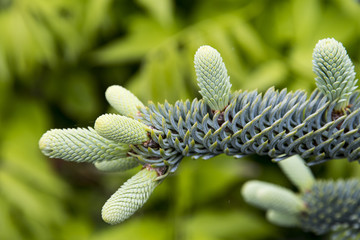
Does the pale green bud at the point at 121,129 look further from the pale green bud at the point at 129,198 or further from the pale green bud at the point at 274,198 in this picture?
the pale green bud at the point at 274,198

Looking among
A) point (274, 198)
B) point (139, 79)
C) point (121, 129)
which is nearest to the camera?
point (121, 129)

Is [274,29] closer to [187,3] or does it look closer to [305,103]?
[187,3]

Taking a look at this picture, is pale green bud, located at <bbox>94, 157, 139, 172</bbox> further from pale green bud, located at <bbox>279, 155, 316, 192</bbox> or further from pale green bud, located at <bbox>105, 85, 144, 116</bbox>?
pale green bud, located at <bbox>279, 155, 316, 192</bbox>

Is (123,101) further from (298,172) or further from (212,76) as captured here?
(298,172)

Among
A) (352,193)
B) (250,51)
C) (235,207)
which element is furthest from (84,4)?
(352,193)

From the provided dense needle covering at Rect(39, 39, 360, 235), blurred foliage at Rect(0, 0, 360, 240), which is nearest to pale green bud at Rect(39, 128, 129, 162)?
dense needle covering at Rect(39, 39, 360, 235)

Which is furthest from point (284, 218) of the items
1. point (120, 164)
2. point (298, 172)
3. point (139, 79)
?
point (139, 79)
